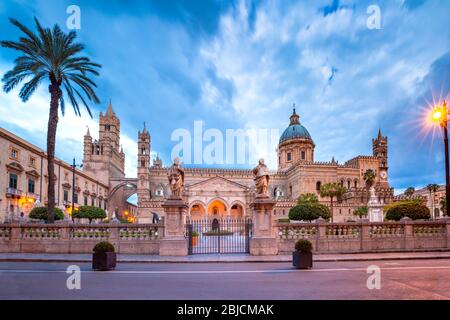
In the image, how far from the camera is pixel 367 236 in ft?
55.0

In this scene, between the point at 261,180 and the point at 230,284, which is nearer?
the point at 230,284

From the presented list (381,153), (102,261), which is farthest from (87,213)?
(381,153)

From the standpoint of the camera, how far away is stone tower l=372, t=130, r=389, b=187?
9077 centimetres

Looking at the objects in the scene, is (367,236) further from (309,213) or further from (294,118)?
(294,118)

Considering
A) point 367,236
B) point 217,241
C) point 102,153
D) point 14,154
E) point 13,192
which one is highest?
point 102,153

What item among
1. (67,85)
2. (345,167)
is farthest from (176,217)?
(345,167)

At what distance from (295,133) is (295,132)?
1.66 ft

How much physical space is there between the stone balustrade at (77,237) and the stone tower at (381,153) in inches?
3419

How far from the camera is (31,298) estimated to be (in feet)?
22.8

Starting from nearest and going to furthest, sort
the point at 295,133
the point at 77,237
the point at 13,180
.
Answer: the point at 77,237 → the point at 13,180 → the point at 295,133

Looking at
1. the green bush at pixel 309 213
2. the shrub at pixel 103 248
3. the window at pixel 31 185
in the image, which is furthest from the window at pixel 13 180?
the shrub at pixel 103 248

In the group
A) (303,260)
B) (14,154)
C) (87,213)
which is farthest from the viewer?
(87,213)
